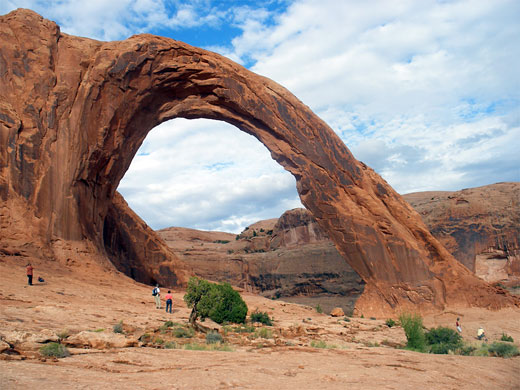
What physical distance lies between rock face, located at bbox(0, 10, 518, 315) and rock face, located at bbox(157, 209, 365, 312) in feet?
37.7

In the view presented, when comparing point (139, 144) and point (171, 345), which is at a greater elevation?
point (139, 144)

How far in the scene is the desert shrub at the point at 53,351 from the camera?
16.8ft

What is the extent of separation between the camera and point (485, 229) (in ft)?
86.4

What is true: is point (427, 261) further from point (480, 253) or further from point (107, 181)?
point (107, 181)

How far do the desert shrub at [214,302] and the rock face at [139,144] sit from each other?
21.6 ft

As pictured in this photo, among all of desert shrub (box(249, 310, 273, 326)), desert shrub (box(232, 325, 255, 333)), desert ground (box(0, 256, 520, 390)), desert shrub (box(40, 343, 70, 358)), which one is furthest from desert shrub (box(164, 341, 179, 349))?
desert shrub (box(249, 310, 273, 326))

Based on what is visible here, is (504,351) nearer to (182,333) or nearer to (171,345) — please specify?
(182,333)

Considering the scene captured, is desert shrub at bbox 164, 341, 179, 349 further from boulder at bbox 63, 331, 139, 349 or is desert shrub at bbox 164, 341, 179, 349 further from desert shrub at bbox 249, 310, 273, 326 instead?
desert shrub at bbox 249, 310, 273, 326

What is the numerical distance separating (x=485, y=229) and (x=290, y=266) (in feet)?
47.8

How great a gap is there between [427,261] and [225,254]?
22.6 m

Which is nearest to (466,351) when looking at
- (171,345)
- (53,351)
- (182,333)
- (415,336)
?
(415,336)

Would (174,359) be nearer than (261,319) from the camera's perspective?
Yes

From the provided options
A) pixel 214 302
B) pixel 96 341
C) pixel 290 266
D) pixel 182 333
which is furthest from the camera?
pixel 290 266

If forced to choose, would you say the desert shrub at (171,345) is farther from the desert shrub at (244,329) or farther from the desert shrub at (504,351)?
the desert shrub at (504,351)
